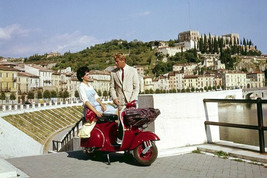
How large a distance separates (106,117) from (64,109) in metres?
44.0

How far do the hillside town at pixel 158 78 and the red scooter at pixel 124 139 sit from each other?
41.3m

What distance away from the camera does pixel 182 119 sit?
646cm

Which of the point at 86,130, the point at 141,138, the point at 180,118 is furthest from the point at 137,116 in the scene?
the point at 180,118

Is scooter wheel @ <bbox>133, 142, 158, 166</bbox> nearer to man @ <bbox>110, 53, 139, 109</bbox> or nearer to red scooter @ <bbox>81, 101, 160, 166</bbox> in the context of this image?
red scooter @ <bbox>81, 101, 160, 166</bbox>

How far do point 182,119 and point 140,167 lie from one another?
70.3 inches

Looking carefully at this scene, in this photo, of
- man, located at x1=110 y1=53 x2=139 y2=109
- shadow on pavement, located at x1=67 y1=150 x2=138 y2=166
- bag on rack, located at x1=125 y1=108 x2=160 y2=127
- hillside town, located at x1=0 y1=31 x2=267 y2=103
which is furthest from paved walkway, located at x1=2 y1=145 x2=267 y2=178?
hillside town, located at x1=0 y1=31 x2=267 y2=103

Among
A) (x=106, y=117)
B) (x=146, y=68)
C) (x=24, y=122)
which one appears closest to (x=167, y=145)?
(x=106, y=117)

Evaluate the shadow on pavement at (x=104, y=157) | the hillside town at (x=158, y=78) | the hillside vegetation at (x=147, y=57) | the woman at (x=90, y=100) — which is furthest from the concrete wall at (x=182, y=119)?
the hillside vegetation at (x=147, y=57)

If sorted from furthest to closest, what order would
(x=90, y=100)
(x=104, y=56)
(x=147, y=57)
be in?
(x=104, y=56), (x=147, y=57), (x=90, y=100)

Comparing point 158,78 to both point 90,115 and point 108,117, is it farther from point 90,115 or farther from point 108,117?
point 90,115

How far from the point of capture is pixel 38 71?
78625mm

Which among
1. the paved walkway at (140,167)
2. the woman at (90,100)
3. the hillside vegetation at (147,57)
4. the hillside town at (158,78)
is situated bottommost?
the paved walkway at (140,167)

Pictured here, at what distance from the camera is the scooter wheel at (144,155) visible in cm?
511

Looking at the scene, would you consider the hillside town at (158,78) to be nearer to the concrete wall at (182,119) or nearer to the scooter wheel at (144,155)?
the concrete wall at (182,119)
